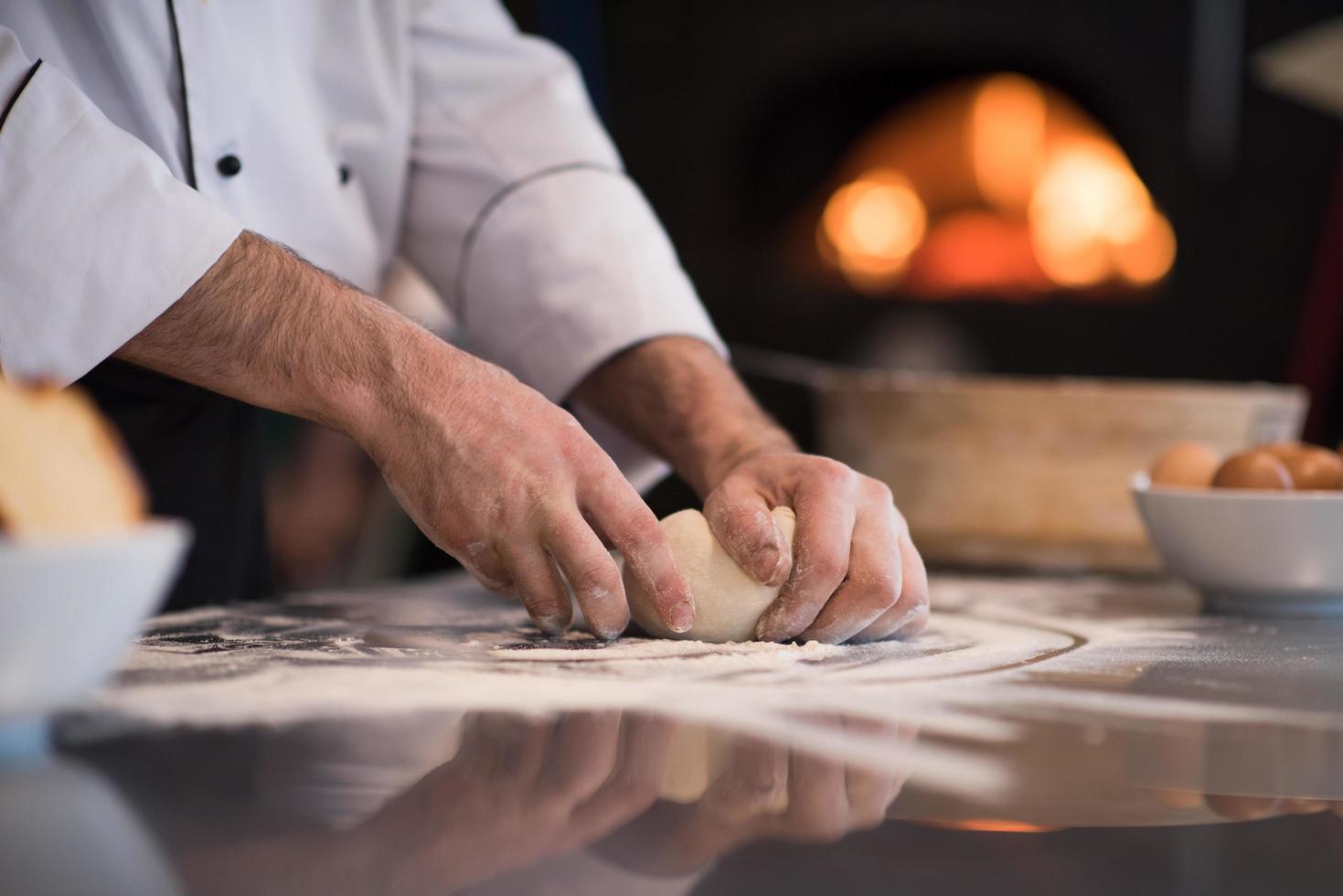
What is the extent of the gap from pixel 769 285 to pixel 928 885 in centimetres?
331

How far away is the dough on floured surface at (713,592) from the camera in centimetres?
87

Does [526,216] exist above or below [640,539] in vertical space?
above

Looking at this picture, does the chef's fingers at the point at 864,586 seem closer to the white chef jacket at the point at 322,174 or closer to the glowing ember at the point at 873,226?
the white chef jacket at the point at 322,174

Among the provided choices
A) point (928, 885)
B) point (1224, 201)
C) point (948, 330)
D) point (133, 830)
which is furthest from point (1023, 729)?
point (1224, 201)

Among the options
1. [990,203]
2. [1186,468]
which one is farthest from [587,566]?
[990,203]

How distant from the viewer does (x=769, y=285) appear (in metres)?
3.66

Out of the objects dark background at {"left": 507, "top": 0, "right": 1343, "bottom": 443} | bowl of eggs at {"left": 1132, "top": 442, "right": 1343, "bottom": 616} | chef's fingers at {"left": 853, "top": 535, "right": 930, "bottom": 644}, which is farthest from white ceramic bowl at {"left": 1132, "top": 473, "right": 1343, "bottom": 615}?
dark background at {"left": 507, "top": 0, "right": 1343, "bottom": 443}

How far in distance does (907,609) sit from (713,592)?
141mm

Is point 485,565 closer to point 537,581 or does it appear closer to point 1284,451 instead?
point 537,581

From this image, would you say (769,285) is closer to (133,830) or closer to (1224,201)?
(1224,201)

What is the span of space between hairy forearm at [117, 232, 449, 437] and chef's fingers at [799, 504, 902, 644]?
12.7 inches

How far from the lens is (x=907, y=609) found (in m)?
0.90

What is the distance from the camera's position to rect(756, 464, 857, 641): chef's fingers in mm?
851

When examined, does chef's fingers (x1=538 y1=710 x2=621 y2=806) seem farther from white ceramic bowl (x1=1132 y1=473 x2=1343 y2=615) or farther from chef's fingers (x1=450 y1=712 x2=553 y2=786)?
white ceramic bowl (x1=1132 y1=473 x2=1343 y2=615)
